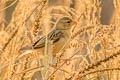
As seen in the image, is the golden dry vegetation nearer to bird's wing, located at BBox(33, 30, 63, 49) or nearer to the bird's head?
bird's wing, located at BBox(33, 30, 63, 49)

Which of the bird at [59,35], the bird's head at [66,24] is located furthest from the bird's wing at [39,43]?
the bird's head at [66,24]

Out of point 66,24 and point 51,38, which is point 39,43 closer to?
point 51,38

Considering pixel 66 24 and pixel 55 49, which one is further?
pixel 66 24

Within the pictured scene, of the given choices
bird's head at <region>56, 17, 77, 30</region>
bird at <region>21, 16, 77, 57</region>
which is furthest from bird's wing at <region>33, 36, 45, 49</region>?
bird's head at <region>56, 17, 77, 30</region>

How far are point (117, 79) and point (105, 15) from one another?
10.9ft

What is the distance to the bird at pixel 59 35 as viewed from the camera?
314 centimetres

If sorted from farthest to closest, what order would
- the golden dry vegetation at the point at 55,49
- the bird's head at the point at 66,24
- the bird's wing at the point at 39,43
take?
1. the bird's head at the point at 66,24
2. the bird's wing at the point at 39,43
3. the golden dry vegetation at the point at 55,49

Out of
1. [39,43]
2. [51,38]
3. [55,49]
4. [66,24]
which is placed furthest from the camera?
[66,24]

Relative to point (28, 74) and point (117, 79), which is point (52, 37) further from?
point (117, 79)

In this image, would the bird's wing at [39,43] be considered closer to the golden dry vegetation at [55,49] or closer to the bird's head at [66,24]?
the golden dry vegetation at [55,49]

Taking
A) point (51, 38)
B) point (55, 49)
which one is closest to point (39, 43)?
point (51, 38)

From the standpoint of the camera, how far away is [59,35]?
3561mm

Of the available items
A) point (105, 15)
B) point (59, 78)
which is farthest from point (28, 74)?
point (105, 15)

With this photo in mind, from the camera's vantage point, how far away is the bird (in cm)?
314
